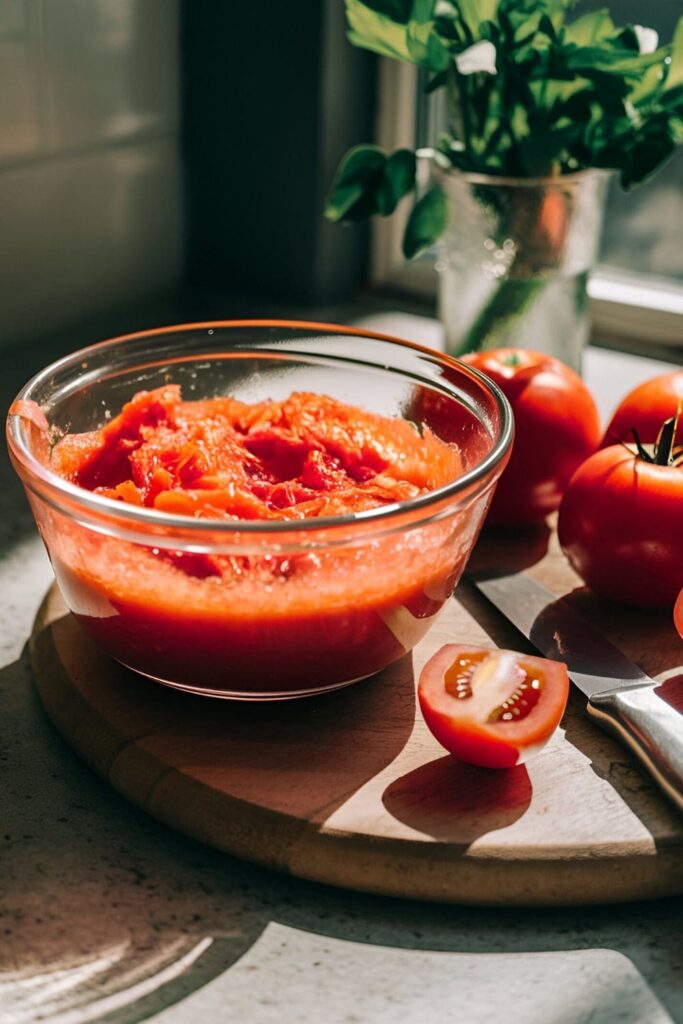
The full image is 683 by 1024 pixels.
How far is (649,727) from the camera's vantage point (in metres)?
0.88

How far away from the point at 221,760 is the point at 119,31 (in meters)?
1.19

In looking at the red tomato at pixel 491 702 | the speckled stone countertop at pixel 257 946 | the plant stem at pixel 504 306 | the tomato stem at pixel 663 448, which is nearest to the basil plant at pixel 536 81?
the plant stem at pixel 504 306

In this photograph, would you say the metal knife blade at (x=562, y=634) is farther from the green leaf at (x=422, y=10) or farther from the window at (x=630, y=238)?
the window at (x=630, y=238)

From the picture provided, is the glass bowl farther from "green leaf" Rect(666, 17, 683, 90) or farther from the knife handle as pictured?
"green leaf" Rect(666, 17, 683, 90)

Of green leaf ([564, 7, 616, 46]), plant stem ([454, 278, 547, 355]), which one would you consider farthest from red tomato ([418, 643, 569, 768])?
green leaf ([564, 7, 616, 46])

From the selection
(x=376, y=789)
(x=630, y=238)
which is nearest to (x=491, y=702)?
(x=376, y=789)

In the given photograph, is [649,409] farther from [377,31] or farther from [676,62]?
[377,31]

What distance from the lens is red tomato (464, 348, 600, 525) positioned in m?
1.20

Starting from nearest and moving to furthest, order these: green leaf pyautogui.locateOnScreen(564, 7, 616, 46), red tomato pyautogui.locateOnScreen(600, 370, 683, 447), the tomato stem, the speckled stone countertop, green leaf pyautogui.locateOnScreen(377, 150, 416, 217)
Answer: the speckled stone countertop
the tomato stem
red tomato pyautogui.locateOnScreen(600, 370, 683, 447)
green leaf pyautogui.locateOnScreen(564, 7, 616, 46)
green leaf pyautogui.locateOnScreen(377, 150, 416, 217)

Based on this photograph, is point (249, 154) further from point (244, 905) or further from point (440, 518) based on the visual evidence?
point (244, 905)

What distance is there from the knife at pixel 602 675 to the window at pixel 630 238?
2.51 ft

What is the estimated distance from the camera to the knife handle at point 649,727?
2.77 ft

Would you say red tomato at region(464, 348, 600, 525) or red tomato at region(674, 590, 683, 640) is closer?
red tomato at region(674, 590, 683, 640)

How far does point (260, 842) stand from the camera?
835 millimetres
